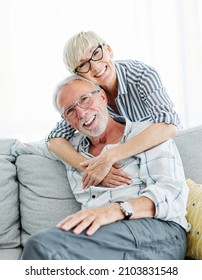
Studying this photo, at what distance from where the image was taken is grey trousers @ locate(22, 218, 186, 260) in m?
1.34

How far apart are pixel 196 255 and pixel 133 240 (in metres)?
0.34

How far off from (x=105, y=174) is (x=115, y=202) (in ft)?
0.69

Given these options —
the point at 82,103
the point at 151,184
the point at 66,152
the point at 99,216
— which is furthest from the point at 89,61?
the point at 99,216

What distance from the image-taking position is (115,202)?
5.31ft

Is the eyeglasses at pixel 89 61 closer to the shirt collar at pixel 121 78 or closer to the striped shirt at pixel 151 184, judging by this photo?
the shirt collar at pixel 121 78

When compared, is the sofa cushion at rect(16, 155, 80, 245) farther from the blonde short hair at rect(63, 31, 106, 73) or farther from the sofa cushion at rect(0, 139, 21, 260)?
the blonde short hair at rect(63, 31, 106, 73)

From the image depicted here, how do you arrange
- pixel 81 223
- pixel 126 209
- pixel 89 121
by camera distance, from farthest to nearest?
pixel 89 121
pixel 126 209
pixel 81 223

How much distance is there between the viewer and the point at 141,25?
2875 millimetres

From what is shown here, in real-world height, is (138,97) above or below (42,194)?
above

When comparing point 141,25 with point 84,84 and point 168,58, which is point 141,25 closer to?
point 168,58

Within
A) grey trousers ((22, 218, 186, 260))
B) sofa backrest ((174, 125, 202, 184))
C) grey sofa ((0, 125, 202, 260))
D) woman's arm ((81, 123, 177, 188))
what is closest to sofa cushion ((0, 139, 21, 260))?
grey sofa ((0, 125, 202, 260))

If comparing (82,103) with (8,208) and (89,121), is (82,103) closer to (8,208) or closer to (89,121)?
(89,121)

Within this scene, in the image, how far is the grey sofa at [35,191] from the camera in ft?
6.60
